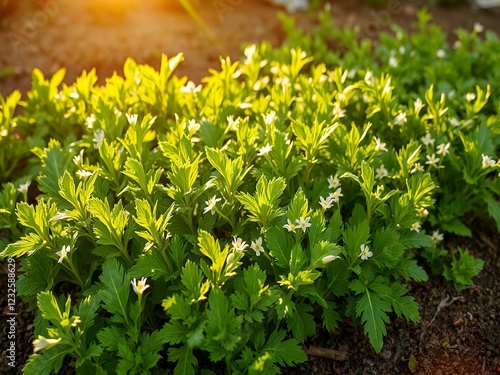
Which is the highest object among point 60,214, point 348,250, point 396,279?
point 60,214

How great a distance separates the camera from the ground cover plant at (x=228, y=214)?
9.04 ft

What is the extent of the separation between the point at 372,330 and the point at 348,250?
0.43 m

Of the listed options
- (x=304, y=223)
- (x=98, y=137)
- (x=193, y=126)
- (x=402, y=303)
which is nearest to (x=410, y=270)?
(x=402, y=303)

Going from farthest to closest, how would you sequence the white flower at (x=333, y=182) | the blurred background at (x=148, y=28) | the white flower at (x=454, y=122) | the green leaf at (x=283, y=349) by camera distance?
the blurred background at (x=148, y=28), the white flower at (x=454, y=122), the white flower at (x=333, y=182), the green leaf at (x=283, y=349)

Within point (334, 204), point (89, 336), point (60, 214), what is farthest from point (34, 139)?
point (334, 204)

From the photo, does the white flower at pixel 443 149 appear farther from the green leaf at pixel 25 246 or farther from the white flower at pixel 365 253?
the green leaf at pixel 25 246

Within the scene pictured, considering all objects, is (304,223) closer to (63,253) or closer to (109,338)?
(109,338)

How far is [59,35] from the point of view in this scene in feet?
18.8

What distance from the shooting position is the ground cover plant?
108 inches

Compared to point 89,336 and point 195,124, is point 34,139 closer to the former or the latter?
point 195,124

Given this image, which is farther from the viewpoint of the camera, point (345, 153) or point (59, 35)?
point (59, 35)

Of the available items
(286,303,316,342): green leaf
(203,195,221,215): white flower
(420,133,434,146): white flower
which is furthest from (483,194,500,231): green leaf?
(203,195,221,215): white flower

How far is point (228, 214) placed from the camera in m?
3.16

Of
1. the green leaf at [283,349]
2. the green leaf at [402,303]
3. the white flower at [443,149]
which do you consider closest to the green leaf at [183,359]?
the green leaf at [283,349]
